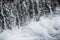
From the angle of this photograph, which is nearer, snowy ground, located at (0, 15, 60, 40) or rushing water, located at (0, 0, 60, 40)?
snowy ground, located at (0, 15, 60, 40)

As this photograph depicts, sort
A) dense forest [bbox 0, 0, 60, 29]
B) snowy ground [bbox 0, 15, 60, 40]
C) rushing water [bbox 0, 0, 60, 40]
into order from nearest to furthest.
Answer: snowy ground [bbox 0, 15, 60, 40] < rushing water [bbox 0, 0, 60, 40] < dense forest [bbox 0, 0, 60, 29]

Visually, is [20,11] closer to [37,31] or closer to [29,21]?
[29,21]

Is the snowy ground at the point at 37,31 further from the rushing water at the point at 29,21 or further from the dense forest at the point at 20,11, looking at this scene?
the dense forest at the point at 20,11

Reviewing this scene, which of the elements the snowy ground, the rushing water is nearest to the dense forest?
the rushing water

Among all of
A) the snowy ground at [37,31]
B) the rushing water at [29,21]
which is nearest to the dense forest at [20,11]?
the rushing water at [29,21]

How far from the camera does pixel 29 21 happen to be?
7.08 meters

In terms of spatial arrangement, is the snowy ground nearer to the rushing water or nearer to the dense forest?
the rushing water

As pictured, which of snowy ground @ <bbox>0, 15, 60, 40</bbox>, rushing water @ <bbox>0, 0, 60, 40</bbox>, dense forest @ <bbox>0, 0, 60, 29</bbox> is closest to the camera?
snowy ground @ <bbox>0, 15, 60, 40</bbox>

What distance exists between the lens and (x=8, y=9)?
6.87 m

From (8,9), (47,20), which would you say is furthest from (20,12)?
(47,20)

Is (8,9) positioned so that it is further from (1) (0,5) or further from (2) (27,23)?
(2) (27,23)

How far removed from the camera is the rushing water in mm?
6289

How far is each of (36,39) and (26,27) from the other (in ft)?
2.68

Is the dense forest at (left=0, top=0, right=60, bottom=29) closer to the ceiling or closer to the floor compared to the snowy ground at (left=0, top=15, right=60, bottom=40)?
closer to the ceiling
